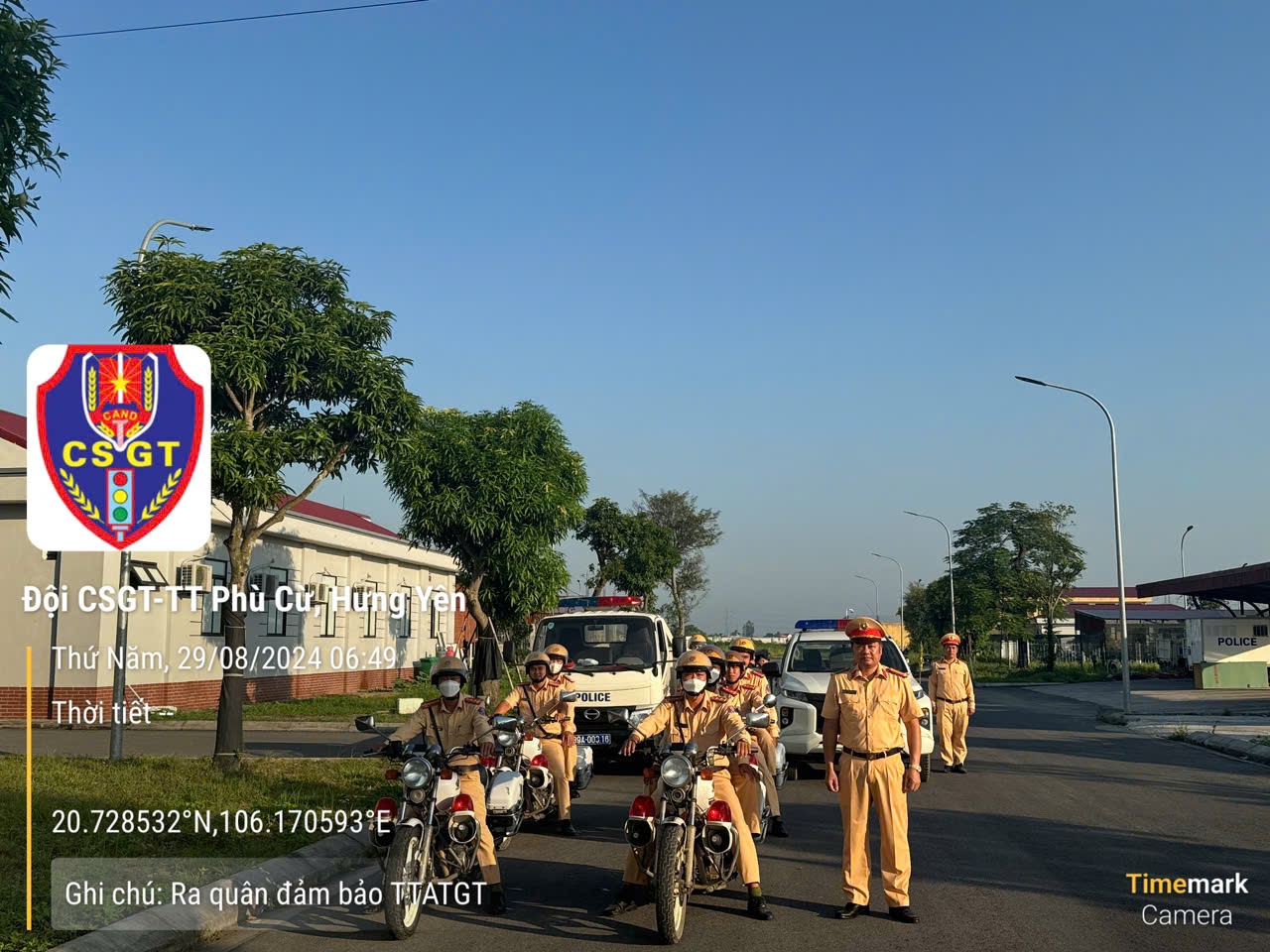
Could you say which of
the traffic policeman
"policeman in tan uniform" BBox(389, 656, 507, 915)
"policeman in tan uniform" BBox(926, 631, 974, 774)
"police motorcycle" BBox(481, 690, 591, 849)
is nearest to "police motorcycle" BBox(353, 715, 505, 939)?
"policeman in tan uniform" BBox(389, 656, 507, 915)

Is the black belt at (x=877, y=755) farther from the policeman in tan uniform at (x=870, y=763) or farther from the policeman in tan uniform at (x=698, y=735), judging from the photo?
the policeman in tan uniform at (x=698, y=735)

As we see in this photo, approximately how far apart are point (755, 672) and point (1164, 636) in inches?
2133

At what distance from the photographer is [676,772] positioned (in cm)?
710

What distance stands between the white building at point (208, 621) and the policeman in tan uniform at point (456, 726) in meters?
17.0

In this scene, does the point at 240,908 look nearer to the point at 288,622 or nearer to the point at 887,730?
the point at 887,730

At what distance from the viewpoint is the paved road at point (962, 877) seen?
23.0ft

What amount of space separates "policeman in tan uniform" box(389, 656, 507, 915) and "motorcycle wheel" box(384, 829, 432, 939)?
2.29 ft

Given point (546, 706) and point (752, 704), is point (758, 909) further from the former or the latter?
point (546, 706)

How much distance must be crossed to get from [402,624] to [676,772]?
38.4m

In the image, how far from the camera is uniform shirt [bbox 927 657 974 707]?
1591 centimetres

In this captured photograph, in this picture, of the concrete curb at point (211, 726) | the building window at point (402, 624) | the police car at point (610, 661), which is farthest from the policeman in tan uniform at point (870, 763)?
the building window at point (402, 624)

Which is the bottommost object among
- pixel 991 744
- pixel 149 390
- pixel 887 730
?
pixel 991 744

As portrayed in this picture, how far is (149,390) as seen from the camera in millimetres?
8508

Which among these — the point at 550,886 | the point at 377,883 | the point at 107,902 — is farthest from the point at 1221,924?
the point at 107,902
